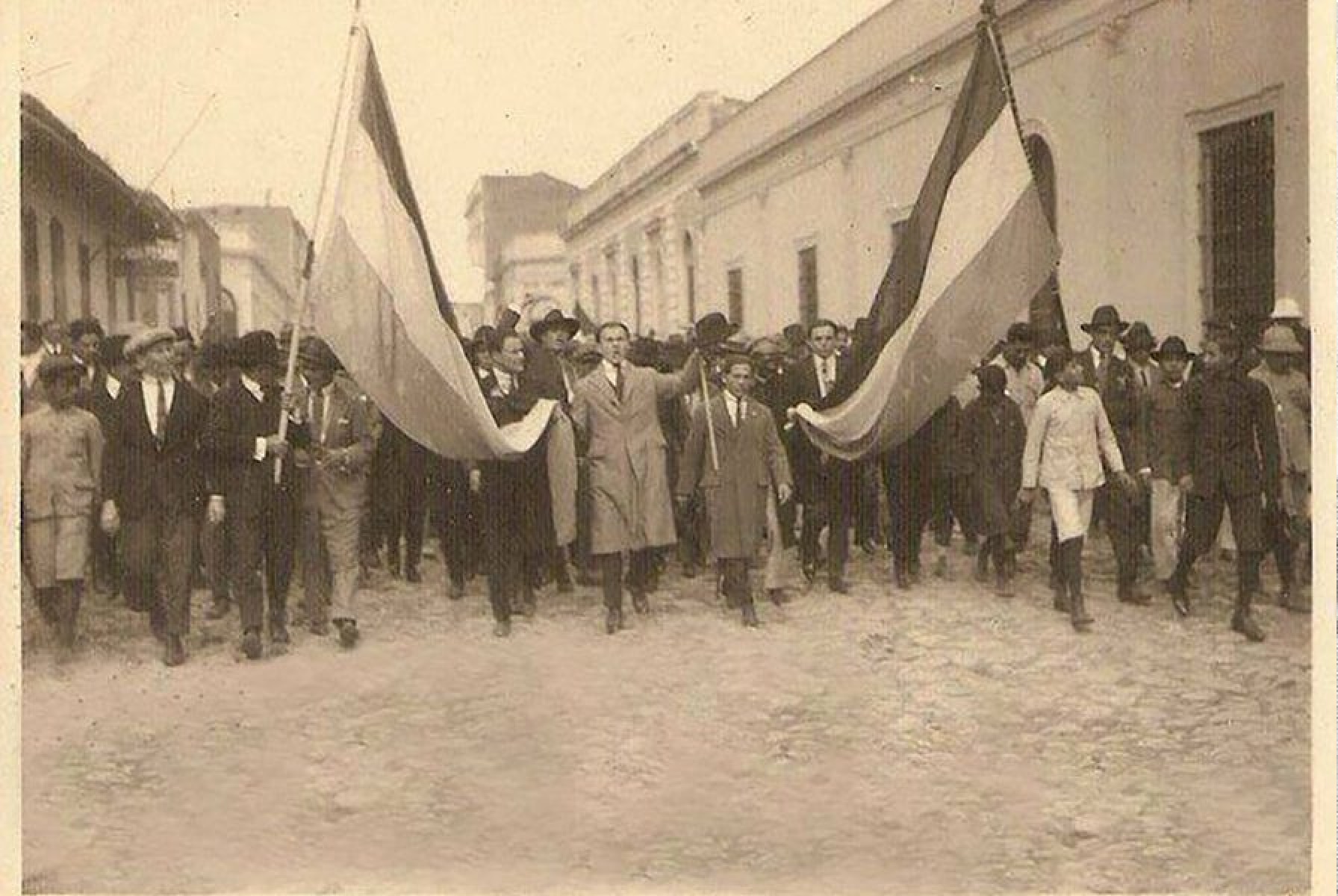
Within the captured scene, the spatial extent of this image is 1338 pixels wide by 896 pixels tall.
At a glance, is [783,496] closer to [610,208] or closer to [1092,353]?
[1092,353]

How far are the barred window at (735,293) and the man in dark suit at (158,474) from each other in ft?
26.3

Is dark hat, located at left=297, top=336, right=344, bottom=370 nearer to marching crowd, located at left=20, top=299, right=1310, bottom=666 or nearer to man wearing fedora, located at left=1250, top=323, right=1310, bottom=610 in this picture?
marching crowd, located at left=20, top=299, right=1310, bottom=666

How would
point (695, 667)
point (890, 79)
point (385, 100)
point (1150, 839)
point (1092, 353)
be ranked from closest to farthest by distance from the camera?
point (1150, 839) → point (385, 100) → point (695, 667) → point (1092, 353) → point (890, 79)

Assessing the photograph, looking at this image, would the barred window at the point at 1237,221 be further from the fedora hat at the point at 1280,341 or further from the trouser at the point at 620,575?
the trouser at the point at 620,575

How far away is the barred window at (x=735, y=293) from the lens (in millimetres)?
13906

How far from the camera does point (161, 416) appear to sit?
6.31m

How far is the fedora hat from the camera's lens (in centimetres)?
632

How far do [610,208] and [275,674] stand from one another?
11.7 m

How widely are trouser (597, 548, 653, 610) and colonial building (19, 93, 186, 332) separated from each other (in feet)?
7.92

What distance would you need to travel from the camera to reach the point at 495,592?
693 centimetres

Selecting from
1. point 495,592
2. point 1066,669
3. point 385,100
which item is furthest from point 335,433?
point 1066,669

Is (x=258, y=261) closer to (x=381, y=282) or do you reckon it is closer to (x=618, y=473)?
(x=618, y=473)

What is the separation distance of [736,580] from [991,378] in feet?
5.57

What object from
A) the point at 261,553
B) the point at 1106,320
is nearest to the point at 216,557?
the point at 261,553
